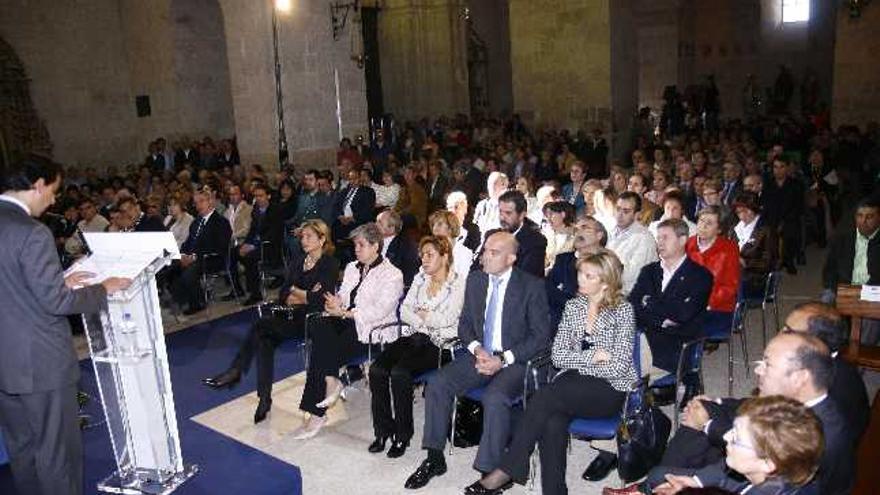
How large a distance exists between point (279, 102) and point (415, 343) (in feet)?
26.0

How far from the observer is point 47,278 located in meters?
3.10

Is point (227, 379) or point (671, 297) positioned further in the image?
point (227, 379)

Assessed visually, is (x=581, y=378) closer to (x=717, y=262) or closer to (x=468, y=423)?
(x=468, y=423)

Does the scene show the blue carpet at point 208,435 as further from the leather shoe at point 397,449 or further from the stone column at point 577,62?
the stone column at point 577,62

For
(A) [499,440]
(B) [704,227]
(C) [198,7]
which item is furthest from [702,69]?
(A) [499,440]

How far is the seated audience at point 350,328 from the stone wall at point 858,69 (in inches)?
476

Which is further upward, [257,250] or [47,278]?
[47,278]

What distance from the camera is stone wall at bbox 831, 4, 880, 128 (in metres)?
13.3

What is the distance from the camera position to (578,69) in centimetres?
1411

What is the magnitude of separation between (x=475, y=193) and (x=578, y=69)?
549 cm

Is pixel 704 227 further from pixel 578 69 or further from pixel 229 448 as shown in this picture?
pixel 578 69

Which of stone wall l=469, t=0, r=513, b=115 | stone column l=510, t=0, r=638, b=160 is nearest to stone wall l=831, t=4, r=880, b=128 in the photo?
stone column l=510, t=0, r=638, b=160

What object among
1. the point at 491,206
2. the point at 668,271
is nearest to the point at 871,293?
the point at 668,271

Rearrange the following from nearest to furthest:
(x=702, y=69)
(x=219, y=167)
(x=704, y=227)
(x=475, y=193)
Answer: (x=704, y=227)
(x=475, y=193)
(x=219, y=167)
(x=702, y=69)
